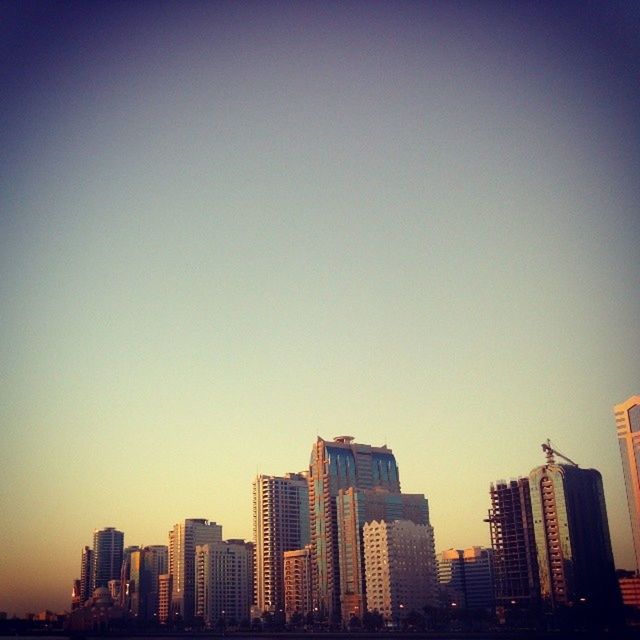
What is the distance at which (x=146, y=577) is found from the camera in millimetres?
109250

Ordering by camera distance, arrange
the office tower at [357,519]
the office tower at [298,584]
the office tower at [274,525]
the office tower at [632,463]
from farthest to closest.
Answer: the office tower at [274,525]
the office tower at [298,584]
the office tower at [357,519]
the office tower at [632,463]

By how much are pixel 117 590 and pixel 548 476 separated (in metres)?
72.0

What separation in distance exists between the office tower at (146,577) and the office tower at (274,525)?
2119cm

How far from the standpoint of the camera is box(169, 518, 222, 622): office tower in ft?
318

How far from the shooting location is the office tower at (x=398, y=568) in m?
71.4

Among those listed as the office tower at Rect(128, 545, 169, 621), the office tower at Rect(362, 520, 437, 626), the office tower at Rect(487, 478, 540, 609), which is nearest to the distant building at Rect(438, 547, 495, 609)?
the office tower at Rect(362, 520, 437, 626)

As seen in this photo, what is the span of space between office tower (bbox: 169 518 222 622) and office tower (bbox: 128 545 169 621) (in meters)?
5.21

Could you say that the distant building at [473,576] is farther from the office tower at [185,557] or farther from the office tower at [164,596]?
the office tower at [164,596]

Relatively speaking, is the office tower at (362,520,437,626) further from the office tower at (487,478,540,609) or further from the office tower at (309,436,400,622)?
the office tower at (487,478,540,609)

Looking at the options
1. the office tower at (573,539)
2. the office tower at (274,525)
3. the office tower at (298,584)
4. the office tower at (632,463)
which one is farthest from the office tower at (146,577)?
the office tower at (632,463)

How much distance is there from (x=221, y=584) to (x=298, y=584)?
1505cm

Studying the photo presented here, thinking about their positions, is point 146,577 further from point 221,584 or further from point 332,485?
point 332,485

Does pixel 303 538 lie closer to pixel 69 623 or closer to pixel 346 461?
pixel 346 461

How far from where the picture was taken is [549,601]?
61500 mm
